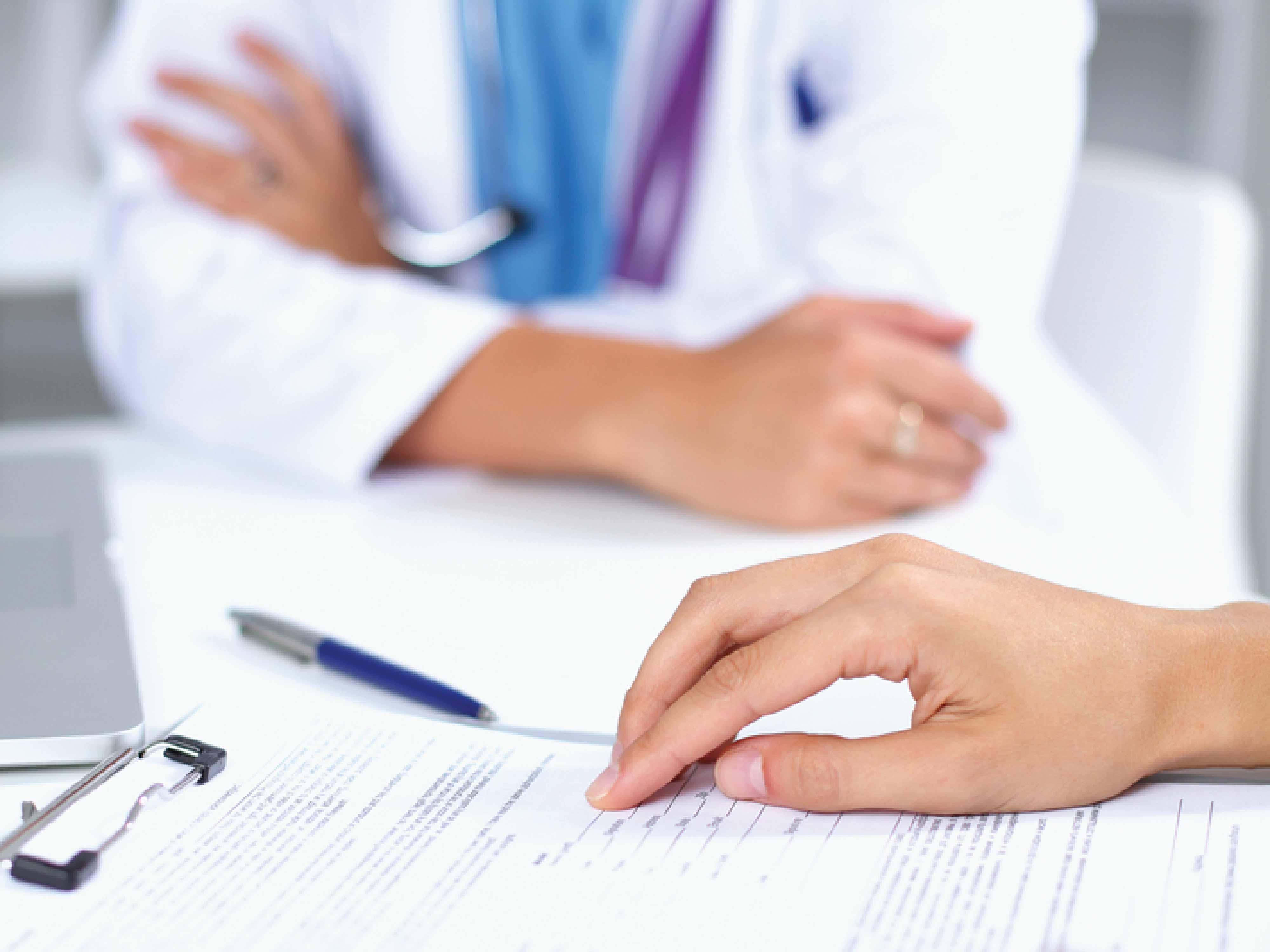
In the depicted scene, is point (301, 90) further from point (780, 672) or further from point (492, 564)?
point (780, 672)

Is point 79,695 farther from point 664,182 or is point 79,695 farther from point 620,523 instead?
point 664,182

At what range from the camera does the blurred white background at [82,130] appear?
180 cm

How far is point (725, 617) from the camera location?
1.27 ft

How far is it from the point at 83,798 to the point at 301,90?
603 millimetres

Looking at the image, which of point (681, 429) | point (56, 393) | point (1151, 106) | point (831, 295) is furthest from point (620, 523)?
point (56, 393)

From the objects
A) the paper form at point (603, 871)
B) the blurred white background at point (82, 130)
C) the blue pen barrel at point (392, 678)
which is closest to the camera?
the paper form at point (603, 871)

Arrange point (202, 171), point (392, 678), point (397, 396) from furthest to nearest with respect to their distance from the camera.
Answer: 1. point (202, 171)
2. point (397, 396)
3. point (392, 678)

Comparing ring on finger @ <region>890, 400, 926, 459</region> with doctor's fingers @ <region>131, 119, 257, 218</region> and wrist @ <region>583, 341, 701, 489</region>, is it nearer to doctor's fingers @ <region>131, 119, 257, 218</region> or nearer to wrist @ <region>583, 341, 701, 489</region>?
wrist @ <region>583, 341, 701, 489</region>

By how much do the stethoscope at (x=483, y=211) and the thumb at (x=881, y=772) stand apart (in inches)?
23.4

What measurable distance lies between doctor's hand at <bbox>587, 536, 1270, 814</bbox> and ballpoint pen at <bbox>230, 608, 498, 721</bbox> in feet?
0.24

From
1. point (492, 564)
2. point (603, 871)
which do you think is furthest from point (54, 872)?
point (492, 564)

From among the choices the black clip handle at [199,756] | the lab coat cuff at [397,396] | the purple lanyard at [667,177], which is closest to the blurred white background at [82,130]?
the purple lanyard at [667,177]

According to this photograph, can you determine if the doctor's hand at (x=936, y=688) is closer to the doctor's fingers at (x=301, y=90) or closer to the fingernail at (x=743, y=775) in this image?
the fingernail at (x=743, y=775)

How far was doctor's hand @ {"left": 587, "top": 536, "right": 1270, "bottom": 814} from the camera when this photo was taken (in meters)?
0.36
